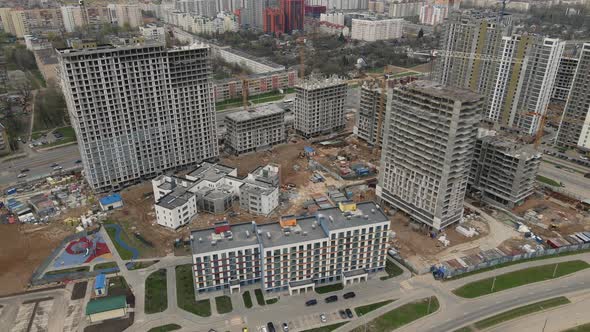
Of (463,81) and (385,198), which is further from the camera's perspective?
(463,81)

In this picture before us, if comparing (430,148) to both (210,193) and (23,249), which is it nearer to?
(210,193)

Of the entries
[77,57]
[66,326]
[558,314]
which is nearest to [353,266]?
[558,314]

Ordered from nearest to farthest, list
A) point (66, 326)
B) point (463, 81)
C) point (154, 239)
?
point (66, 326), point (154, 239), point (463, 81)

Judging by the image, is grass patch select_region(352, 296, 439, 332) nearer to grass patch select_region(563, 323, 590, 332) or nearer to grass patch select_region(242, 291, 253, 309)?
grass patch select_region(242, 291, 253, 309)

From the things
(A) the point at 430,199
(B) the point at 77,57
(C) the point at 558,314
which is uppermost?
(B) the point at 77,57

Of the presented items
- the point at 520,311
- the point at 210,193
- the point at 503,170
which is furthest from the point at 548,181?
the point at 210,193

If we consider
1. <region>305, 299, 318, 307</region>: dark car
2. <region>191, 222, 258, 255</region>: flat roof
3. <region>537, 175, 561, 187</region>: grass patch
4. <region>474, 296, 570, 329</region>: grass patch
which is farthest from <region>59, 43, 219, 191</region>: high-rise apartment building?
<region>537, 175, 561, 187</region>: grass patch

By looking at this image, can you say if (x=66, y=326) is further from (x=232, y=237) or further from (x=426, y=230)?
(x=426, y=230)
